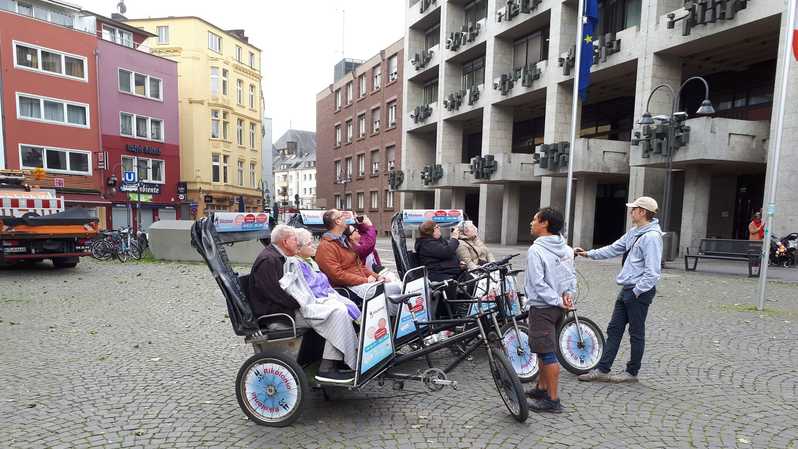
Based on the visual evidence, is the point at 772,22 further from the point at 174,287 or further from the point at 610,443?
the point at 174,287

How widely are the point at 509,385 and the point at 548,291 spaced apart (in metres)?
0.78

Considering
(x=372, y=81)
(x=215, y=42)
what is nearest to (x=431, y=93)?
(x=372, y=81)

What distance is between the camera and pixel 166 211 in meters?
36.3

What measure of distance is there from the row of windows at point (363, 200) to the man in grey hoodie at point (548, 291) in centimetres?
3711

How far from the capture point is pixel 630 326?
14.8ft

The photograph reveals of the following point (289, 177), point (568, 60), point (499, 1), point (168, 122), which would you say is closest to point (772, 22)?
point (568, 60)

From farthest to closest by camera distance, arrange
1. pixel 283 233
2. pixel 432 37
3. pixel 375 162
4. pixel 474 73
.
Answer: pixel 375 162 → pixel 432 37 → pixel 474 73 → pixel 283 233

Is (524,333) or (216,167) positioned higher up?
(216,167)

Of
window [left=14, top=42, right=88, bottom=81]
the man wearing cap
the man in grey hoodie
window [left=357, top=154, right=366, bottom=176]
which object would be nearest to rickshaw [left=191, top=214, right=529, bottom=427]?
the man in grey hoodie

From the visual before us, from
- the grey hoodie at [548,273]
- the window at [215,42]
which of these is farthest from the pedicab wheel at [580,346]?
the window at [215,42]

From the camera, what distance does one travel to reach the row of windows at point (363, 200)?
4144 centimetres

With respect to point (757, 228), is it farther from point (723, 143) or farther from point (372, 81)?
point (372, 81)

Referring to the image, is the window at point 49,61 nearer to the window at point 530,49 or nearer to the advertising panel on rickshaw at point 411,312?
the window at point 530,49

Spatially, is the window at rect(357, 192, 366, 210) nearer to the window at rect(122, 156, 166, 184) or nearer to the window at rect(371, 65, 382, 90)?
the window at rect(371, 65, 382, 90)
